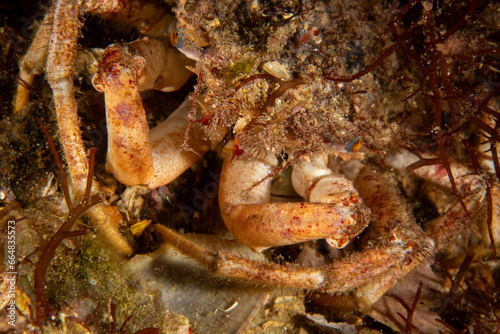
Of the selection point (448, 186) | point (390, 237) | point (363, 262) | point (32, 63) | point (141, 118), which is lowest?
point (363, 262)

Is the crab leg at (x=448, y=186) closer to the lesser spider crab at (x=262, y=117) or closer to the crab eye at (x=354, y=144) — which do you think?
the lesser spider crab at (x=262, y=117)

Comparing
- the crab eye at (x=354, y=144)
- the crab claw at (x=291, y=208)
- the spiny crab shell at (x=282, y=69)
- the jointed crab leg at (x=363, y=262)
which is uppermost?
the spiny crab shell at (x=282, y=69)

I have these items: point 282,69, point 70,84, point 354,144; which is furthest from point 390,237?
point 70,84

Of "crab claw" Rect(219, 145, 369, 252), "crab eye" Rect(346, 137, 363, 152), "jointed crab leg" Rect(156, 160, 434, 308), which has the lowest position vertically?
"jointed crab leg" Rect(156, 160, 434, 308)

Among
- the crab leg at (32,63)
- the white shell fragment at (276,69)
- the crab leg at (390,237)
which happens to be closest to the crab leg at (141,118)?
the crab leg at (32,63)

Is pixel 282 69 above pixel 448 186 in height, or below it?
above

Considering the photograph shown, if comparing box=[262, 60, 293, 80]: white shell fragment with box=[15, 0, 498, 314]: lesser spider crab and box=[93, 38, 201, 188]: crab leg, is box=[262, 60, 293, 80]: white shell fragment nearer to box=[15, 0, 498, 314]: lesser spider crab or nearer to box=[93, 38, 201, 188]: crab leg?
box=[15, 0, 498, 314]: lesser spider crab

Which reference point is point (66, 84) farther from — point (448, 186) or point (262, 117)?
point (448, 186)

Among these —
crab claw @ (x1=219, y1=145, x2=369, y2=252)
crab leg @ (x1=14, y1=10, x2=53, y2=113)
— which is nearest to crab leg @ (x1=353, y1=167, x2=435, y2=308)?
crab claw @ (x1=219, y1=145, x2=369, y2=252)
